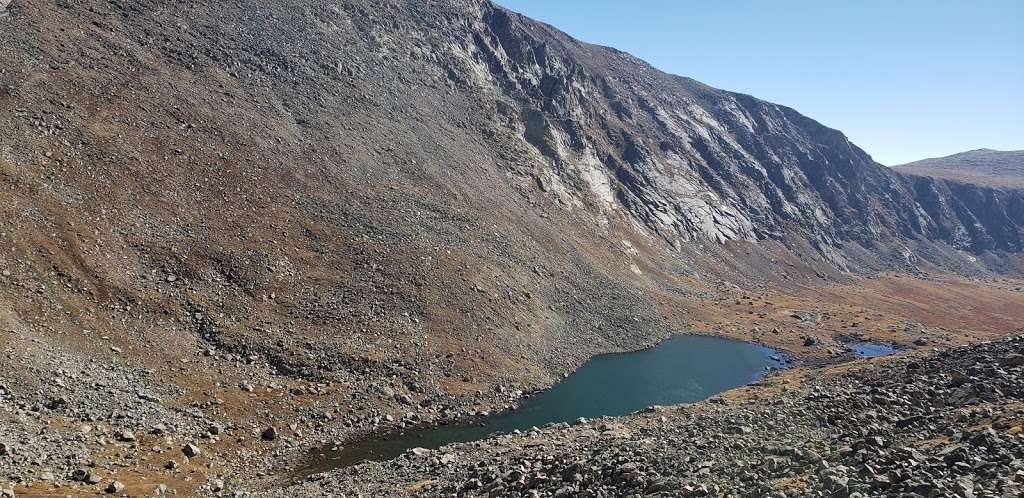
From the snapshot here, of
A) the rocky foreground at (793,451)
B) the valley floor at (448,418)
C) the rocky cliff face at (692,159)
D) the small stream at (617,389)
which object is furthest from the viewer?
the rocky cliff face at (692,159)

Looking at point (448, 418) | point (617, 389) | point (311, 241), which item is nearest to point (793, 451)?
point (448, 418)

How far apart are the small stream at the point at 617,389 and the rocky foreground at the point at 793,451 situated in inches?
133

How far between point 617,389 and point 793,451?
29.9m

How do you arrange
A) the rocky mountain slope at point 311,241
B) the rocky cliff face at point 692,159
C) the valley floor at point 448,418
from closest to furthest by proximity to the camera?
the valley floor at point 448,418, the rocky mountain slope at point 311,241, the rocky cliff face at point 692,159

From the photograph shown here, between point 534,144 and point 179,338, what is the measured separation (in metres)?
72.7

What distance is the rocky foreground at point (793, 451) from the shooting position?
1678 centimetres

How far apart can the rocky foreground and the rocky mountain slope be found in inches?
372

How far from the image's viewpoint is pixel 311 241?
48.3 meters

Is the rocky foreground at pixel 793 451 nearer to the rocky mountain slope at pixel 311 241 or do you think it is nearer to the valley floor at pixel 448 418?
the valley floor at pixel 448 418

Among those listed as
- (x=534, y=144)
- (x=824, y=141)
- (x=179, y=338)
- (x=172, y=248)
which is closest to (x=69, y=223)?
(x=172, y=248)

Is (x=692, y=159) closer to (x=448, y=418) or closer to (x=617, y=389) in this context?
(x=617, y=389)

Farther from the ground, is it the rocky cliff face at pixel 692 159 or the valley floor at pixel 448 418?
the rocky cliff face at pixel 692 159

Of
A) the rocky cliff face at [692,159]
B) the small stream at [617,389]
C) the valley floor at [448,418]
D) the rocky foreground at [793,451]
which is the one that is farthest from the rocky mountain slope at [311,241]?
the rocky foreground at [793,451]

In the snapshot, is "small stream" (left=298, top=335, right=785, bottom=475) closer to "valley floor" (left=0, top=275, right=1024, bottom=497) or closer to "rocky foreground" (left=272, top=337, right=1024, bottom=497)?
"valley floor" (left=0, top=275, right=1024, bottom=497)
